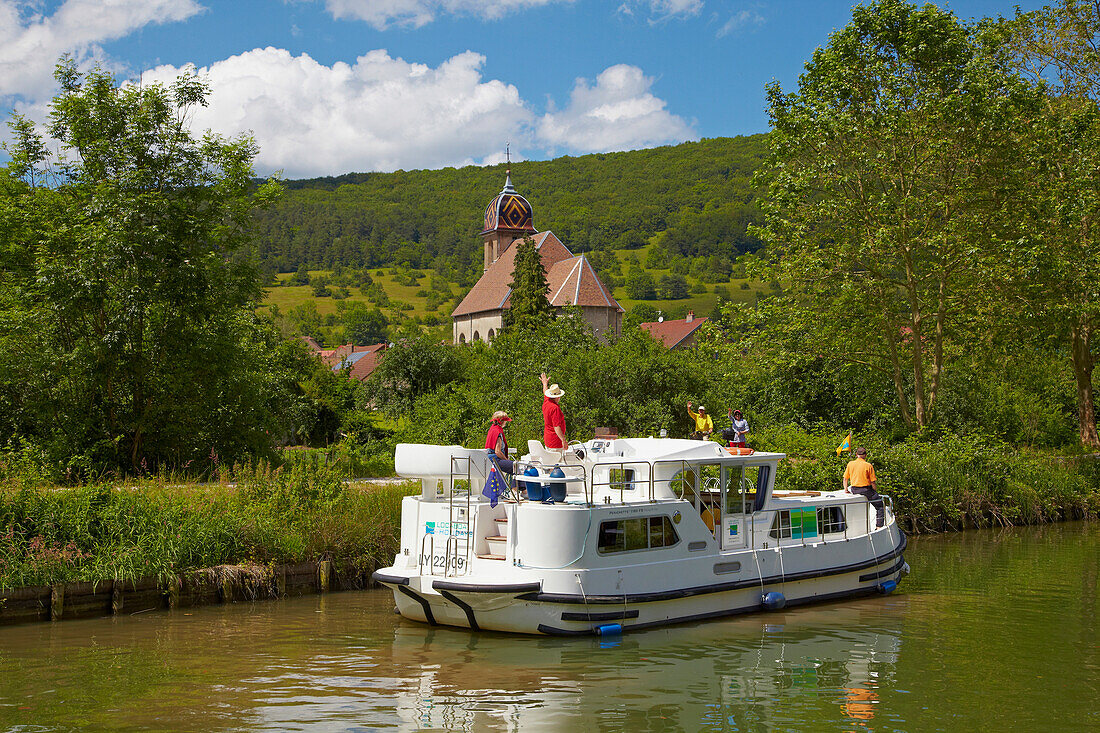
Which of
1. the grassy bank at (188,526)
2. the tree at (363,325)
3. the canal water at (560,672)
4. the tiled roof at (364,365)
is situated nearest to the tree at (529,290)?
the tiled roof at (364,365)

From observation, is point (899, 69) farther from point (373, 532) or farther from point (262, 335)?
point (262, 335)

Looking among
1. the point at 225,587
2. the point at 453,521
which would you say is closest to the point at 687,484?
the point at 453,521

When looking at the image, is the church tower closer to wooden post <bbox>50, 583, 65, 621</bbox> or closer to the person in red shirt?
the person in red shirt

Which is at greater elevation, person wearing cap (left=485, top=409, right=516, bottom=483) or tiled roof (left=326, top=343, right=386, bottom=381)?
tiled roof (left=326, top=343, right=386, bottom=381)

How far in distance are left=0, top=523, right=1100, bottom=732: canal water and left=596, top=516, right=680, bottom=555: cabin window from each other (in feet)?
4.03

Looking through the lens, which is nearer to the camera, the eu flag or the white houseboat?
the white houseboat

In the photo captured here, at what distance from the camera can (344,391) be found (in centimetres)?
4753

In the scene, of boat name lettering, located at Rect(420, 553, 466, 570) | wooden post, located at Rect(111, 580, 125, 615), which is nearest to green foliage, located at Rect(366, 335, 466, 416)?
wooden post, located at Rect(111, 580, 125, 615)

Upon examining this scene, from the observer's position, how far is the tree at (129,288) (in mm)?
20688

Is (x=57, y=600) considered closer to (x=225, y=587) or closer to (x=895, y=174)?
(x=225, y=587)

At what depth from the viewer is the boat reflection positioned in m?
9.66

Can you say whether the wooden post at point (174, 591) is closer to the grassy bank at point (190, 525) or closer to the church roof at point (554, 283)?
the grassy bank at point (190, 525)

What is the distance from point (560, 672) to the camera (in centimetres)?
1135

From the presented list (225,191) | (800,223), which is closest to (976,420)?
(800,223)
